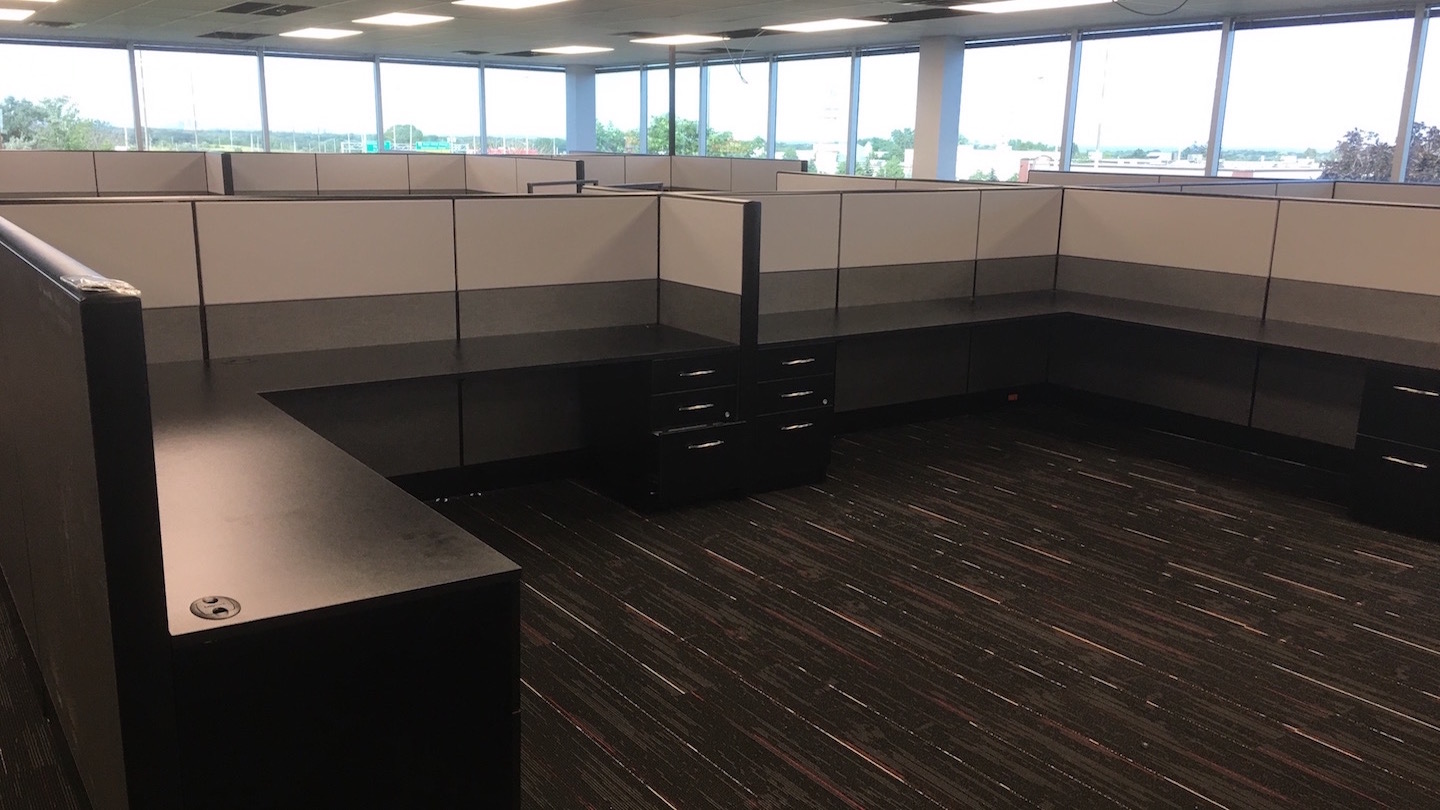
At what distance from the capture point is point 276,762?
1.39 meters

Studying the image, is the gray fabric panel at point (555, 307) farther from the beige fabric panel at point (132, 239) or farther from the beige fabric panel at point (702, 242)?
the beige fabric panel at point (132, 239)

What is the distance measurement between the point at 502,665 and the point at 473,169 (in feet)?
21.2

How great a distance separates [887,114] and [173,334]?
8796 millimetres

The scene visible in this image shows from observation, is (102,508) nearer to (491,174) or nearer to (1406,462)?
(1406,462)

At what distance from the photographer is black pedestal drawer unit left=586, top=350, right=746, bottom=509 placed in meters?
3.32

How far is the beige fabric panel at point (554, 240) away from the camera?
3.38m

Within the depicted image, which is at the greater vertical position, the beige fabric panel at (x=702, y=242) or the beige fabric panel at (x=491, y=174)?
the beige fabric panel at (x=491, y=174)

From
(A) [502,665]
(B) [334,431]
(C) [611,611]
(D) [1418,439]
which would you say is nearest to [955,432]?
(D) [1418,439]

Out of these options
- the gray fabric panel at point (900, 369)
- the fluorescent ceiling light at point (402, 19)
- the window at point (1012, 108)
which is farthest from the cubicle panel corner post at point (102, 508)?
the window at point (1012, 108)

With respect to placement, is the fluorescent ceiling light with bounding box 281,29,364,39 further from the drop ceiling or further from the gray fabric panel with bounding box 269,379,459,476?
the gray fabric panel with bounding box 269,379,459,476

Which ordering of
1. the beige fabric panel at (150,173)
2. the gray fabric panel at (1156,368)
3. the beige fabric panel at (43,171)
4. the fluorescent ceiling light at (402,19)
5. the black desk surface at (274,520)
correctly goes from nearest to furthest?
the black desk surface at (274,520) < the gray fabric panel at (1156,368) < the beige fabric panel at (43,171) < the beige fabric panel at (150,173) < the fluorescent ceiling light at (402,19)

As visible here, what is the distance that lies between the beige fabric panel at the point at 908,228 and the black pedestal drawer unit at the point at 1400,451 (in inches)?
68.2

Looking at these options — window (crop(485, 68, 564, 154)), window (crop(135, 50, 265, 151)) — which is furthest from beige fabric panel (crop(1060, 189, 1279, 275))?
window (crop(485, 68, 564, 154))

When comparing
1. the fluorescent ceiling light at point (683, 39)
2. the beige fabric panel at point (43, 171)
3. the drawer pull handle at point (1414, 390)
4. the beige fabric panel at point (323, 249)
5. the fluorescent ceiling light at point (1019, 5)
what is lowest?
the drawer pull handle at point (1414, 390)
